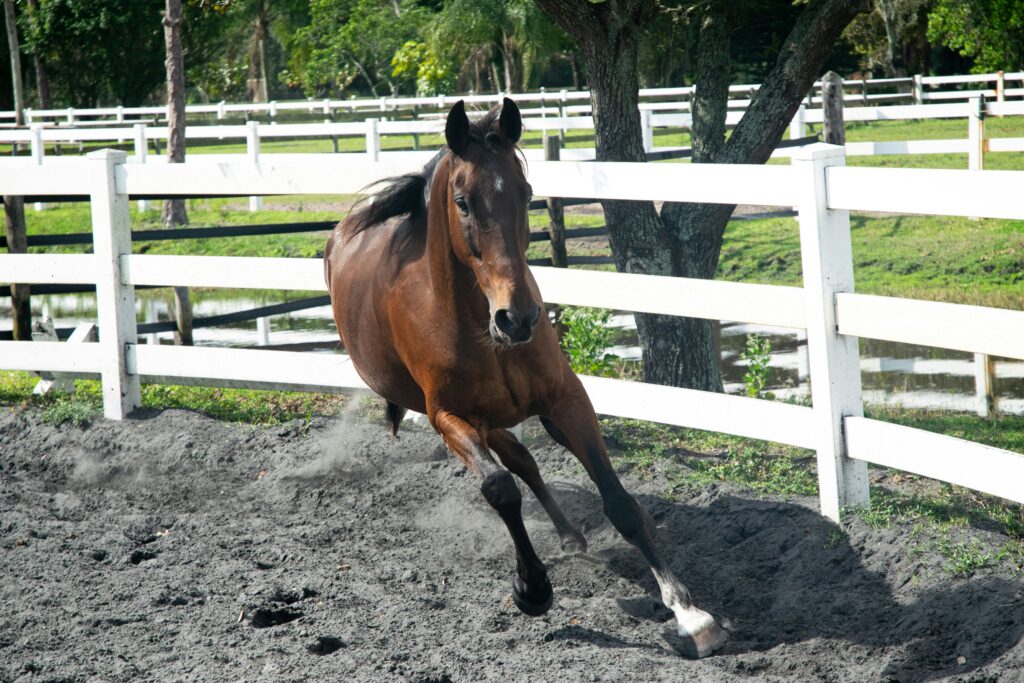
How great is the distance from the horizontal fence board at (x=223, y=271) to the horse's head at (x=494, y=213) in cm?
274

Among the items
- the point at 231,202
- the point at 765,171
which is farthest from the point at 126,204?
the point at 231,202

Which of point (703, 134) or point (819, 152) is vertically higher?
point (703, 134)

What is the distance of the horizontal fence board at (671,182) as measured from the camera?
4.85 meters

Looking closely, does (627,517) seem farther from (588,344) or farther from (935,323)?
(588,344)

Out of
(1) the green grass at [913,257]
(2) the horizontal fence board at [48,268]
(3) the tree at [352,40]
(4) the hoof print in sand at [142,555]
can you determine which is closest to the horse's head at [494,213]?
(4) the hoof print in sand at [142,555]

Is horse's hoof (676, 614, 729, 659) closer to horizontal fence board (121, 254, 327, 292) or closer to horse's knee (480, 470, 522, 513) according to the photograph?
horse's knee (480, 470, 522, 513)

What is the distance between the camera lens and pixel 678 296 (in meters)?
5.29

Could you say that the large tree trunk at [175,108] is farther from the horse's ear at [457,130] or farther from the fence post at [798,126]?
the horse's ear at [457,130]

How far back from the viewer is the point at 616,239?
7035 mm

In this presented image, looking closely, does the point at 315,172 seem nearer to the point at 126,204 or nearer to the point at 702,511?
the point at 126,204

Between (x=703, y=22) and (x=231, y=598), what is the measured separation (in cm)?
500

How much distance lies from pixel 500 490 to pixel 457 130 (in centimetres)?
135

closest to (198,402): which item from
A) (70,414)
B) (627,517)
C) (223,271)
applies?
(70,414)

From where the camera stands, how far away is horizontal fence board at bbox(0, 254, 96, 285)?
23.5 ft
